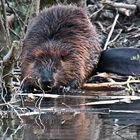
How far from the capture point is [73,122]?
5.10 metres

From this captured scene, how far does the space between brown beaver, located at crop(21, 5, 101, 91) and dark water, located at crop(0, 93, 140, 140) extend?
0.75 m

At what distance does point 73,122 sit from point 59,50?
6.30ft

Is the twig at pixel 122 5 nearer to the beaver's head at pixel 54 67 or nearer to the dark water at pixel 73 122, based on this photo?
the beaver's head at pixel 54 67

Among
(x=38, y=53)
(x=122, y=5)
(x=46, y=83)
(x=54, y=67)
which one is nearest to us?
(x=46, y=83)

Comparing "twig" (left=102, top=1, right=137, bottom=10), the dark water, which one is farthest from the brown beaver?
"twig" (left=102, top=1, right=137, bottom=10)

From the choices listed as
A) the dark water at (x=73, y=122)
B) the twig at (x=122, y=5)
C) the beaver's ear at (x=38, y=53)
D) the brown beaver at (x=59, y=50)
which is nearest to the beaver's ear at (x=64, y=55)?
the brown beaver at (x=59, y=50)

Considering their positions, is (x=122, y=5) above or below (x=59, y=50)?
below

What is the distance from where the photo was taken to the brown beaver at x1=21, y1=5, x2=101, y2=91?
683 cm

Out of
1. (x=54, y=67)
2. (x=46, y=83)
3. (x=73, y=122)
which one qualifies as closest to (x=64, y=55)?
(x=54, y=67)

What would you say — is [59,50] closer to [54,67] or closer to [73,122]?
[54,67]

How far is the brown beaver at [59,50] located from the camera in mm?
6828

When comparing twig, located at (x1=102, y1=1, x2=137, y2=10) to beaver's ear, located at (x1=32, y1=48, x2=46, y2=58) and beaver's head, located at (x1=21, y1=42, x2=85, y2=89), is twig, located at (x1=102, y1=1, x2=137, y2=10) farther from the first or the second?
beaver's ear, located at (x1=32, y1=48, x2=46, y2=58)

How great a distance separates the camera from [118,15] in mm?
9484

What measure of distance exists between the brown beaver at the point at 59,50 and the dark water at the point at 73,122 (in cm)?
75
